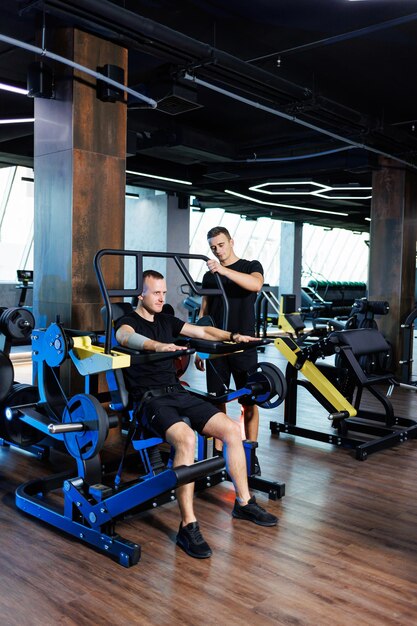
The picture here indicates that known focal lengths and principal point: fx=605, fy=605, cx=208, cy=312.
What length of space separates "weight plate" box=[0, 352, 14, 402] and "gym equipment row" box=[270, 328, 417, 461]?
1.86m

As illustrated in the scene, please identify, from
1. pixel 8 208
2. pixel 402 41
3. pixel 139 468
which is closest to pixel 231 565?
pixel 139 468

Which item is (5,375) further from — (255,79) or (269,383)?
(255,79)

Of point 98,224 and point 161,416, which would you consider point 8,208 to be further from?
point 161,416

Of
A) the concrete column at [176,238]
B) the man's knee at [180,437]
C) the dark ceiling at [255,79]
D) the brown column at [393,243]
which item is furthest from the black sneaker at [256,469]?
the concrete column at [176,238]

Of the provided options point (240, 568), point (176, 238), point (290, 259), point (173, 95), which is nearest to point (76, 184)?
point (173, 95)

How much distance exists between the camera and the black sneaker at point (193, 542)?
97.6 inches

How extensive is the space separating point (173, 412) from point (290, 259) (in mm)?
12803

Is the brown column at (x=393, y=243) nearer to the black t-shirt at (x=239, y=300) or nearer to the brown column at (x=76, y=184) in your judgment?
the black t-shirt at (x=239, y=300)

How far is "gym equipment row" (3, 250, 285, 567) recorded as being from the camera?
2.44 m

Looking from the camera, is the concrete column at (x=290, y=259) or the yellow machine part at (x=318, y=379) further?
the concrete column at (x=290, y=259)

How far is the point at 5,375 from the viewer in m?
3.56

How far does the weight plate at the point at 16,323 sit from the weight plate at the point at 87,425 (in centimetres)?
110

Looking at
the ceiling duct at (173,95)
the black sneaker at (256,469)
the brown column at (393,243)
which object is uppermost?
the ceiling duct at (173,95)

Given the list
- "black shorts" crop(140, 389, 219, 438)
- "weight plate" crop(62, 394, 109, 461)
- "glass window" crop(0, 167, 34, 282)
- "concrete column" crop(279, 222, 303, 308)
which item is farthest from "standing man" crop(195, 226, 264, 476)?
"concrete column" crop(279, 222, 303, 308)
